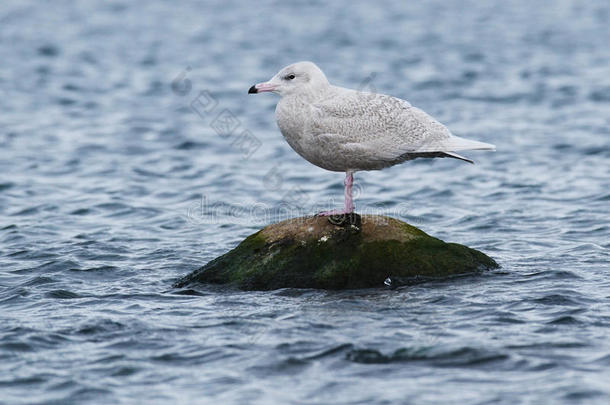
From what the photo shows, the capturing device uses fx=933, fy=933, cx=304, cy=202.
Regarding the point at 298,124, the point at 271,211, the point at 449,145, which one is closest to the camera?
the point at 298,124

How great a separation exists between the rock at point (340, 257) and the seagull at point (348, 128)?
287 millimetres

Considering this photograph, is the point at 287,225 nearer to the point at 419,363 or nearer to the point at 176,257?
the point at 176,257

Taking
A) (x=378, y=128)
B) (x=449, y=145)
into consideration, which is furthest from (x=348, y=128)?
(x=449, y=145)

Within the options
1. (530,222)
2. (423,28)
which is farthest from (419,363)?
(423,28)

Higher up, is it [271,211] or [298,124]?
[298,124]

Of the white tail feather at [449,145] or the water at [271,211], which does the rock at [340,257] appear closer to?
the water at [271,211]

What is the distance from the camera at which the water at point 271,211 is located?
7.55 m

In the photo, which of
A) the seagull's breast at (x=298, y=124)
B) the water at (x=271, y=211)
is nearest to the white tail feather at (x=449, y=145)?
the seagull's breast at (x=298, y=124)

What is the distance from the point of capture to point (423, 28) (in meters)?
33.2

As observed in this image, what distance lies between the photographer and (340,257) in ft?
32.0

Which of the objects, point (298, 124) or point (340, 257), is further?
point (340, 257)

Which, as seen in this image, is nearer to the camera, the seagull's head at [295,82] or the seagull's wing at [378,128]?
the seagull's wing at [378,128]

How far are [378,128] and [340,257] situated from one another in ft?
4.59

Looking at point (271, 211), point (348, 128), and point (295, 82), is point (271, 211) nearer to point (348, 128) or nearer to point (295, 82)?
point (295, 82)
